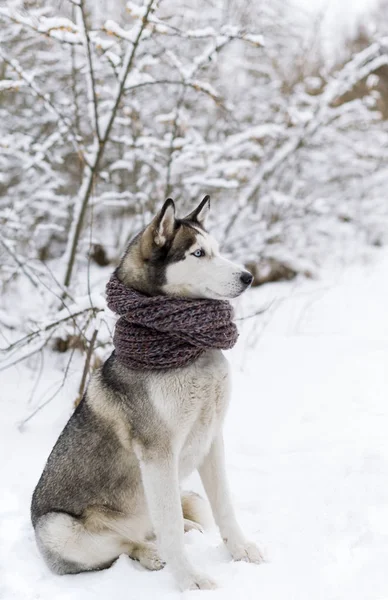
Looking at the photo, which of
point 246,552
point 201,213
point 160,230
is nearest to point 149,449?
point 246,552

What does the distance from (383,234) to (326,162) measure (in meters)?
2.69

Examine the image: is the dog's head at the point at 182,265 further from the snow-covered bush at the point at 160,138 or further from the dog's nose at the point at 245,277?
the snow-covered bush at the point at 160,138

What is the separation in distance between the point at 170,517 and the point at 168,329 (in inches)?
34.7

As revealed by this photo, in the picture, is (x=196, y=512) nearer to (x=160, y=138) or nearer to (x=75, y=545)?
(x=75, y=545)

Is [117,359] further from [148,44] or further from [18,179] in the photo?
[18,179]

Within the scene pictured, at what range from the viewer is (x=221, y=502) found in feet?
8.91

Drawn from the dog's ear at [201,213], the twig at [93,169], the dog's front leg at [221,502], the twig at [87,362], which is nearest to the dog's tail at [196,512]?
the dog's front leg at [221,502]

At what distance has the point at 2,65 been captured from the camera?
19.6 ft

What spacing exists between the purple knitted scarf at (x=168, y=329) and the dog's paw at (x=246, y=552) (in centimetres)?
100

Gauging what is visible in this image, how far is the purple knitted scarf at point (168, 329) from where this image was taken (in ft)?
8.04

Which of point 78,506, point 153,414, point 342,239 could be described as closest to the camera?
point 153,414

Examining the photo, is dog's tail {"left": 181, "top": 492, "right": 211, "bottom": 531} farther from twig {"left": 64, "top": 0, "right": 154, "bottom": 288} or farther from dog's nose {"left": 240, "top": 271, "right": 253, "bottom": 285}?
twig {"left": 64, "top": 0, "right": 154, "bottom": 288}


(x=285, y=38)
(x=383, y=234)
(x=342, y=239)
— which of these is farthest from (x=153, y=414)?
(x=383, y=234)

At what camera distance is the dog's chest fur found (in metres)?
2.44
